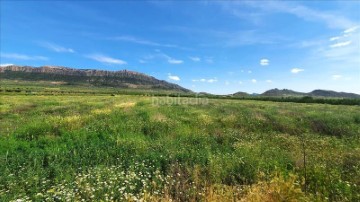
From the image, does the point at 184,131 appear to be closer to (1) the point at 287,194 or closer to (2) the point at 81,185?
(2) the point at 81,185

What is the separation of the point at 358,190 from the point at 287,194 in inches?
130

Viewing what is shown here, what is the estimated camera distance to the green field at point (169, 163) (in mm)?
7719

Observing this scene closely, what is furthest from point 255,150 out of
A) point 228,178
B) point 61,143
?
point 61,143

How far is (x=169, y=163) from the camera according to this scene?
1114cm

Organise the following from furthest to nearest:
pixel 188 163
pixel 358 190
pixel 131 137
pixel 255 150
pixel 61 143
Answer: pixel 131 137
pixel 61 143
pixel 255 150
pixel 188 163
pixel 358 190

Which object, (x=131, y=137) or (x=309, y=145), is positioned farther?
(x=131, y=137)

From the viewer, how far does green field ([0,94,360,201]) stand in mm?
7719

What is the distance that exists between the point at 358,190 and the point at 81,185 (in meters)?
8.92

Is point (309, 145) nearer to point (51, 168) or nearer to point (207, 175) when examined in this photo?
point (207, 175)

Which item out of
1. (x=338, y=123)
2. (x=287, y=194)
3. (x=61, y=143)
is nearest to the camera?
(x=287, y=194)

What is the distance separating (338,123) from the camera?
21.3 metres

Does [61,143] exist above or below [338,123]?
below

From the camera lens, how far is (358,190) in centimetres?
806

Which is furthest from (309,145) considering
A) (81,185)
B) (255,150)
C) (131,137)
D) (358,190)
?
(81,185)
